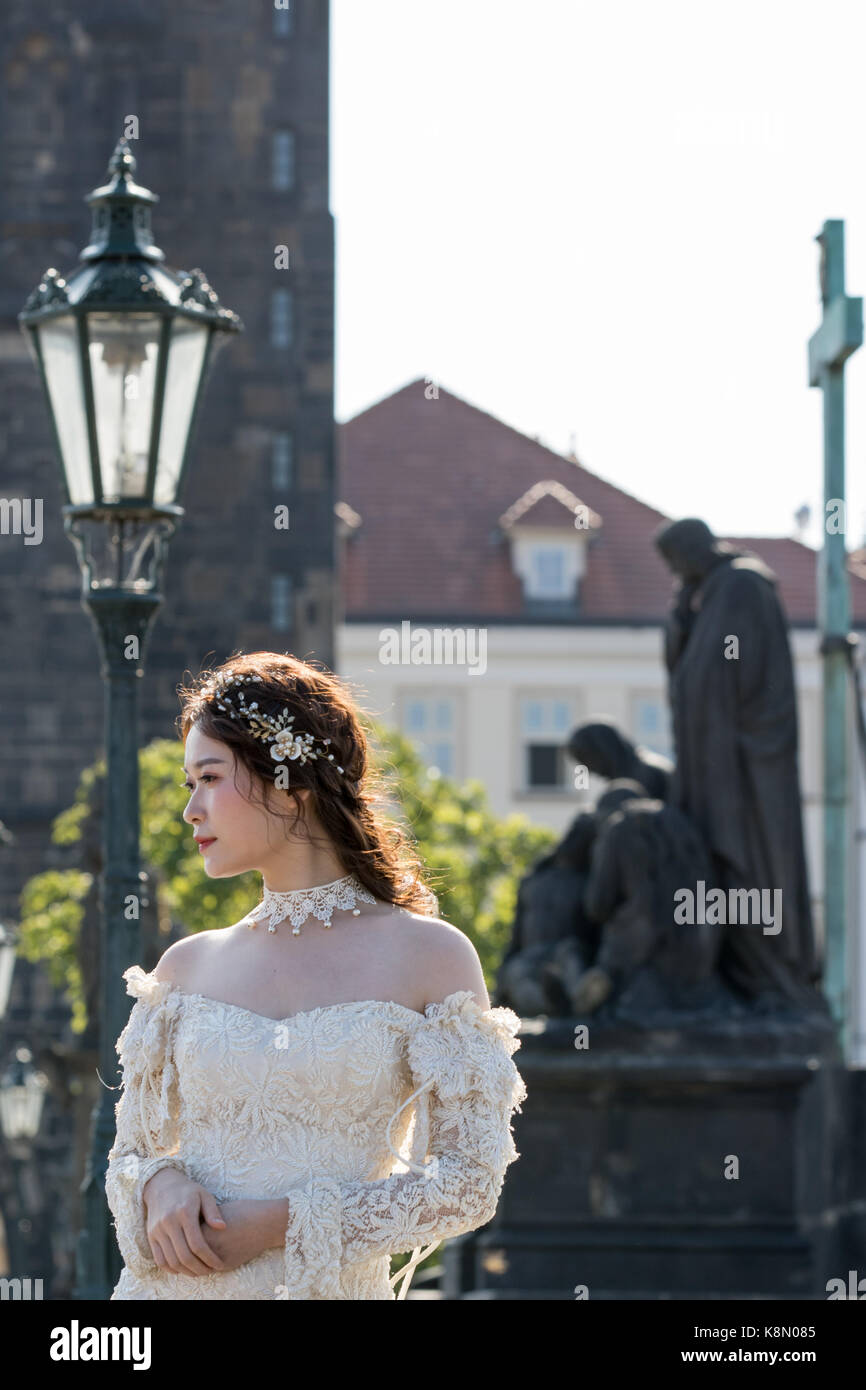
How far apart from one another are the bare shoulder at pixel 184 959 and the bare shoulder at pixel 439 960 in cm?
31

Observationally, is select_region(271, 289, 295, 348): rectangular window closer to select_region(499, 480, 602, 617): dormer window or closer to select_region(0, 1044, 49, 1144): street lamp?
select_region(499, 480, 602, 617): dormer window

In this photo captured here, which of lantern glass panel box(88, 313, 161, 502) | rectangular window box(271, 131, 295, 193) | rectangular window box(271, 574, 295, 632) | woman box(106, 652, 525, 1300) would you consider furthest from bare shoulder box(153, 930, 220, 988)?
rectangular window box(271, 131, 295, 193)

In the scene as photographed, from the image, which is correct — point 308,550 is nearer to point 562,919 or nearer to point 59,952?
point 59,952

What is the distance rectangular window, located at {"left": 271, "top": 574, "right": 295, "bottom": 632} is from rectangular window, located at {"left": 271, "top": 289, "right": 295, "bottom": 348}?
2.75m

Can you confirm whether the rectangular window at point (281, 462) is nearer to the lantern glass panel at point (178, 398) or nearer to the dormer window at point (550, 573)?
the dormer window at point (550, 573)

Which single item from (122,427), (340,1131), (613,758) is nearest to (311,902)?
(340,1131)

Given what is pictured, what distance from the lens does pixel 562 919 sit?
32.8 feet

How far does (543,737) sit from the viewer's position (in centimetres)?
4134

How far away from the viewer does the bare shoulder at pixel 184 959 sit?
138 inches

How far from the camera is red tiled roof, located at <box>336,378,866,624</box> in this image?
40.8 metres

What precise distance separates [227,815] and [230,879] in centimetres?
2115

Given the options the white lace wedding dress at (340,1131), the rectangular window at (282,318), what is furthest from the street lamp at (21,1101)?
the rectangular window at (282,318)

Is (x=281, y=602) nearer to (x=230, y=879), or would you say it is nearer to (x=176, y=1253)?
(x=230, y=879)
